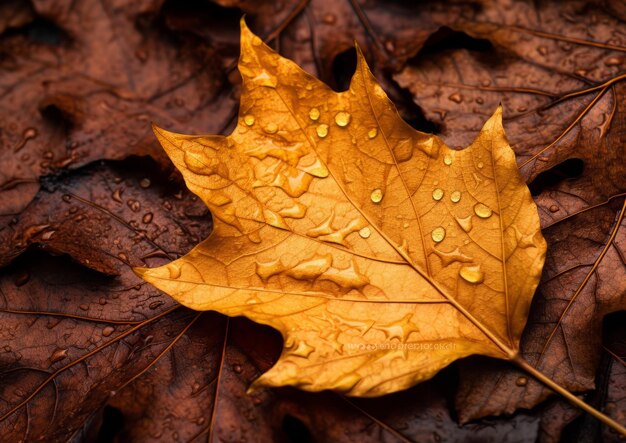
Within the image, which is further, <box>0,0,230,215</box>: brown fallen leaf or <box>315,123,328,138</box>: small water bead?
<box>0,0,230,215</box>: brown fallen leaf

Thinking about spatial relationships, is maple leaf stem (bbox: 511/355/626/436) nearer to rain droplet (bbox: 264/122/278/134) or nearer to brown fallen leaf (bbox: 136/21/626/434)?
brown fallen leaf (bbox: 136/21/626/434)

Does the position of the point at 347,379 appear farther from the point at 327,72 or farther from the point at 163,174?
the point at 327,72

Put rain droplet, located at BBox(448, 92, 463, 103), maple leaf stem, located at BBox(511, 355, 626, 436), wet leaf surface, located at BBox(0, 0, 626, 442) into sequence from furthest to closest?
rain droplet, located at BBox(448, 92, 463, 103)
wet leaf surface, located at BBox(0, 0, 626, 442)
maple leaf stem, located at BBox(511, 355, 626, 436)

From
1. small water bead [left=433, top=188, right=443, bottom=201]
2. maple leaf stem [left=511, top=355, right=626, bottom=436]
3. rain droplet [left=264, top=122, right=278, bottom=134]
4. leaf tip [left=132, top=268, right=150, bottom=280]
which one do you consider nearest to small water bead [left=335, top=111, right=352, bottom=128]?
rain droplet [left=264, top=122, right=278, bottom=134]

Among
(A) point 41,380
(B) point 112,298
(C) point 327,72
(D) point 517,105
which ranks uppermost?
(D) point 517,105

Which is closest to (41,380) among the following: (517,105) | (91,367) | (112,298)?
(91,367)

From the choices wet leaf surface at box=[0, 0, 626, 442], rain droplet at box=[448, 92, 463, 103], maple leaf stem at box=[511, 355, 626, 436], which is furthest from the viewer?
rain droplet at box=[448, 92, 463, 103]

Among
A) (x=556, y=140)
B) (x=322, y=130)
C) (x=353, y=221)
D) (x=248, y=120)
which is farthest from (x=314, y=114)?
(x=556, y=140)

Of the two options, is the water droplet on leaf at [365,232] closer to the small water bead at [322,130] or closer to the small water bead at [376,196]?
the small water bead at [376,196]
